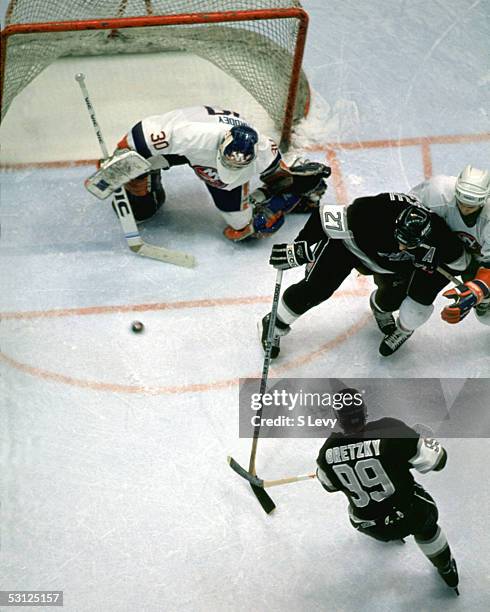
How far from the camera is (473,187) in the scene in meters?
3.43

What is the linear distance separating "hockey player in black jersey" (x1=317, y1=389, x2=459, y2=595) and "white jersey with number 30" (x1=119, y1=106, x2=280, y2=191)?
1.44 meters

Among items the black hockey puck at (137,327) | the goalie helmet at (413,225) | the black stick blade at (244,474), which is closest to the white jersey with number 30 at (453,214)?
the goalie helmet at (413,225)

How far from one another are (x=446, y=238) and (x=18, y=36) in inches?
90.7

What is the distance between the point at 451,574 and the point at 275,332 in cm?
142

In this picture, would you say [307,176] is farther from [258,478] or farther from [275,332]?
[258,478]

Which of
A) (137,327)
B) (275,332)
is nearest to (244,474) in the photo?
(275,332)

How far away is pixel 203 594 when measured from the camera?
357 centimetres

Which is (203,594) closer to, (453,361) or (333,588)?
(333,588)

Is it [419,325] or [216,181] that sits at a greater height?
[216,181]

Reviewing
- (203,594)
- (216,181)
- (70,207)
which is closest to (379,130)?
(216,181)

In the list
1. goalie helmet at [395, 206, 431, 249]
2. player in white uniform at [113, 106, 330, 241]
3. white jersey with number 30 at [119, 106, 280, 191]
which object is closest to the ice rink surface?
player in white uniform at [113, 106, 330, 241]

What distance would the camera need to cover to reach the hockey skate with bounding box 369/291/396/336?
13.7 feet

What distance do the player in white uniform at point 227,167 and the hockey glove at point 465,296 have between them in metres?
1.20

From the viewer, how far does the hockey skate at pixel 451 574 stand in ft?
11.4
